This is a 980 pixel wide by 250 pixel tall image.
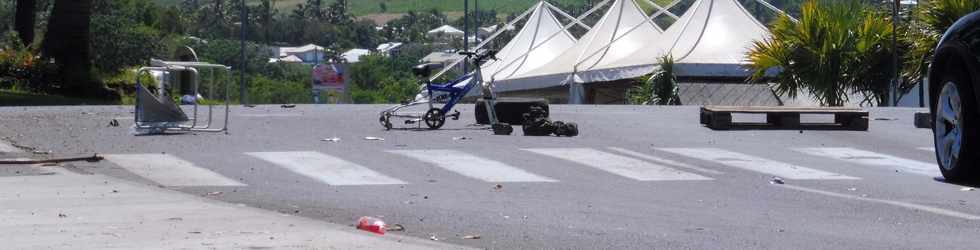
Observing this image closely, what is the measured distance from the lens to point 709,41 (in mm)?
52438

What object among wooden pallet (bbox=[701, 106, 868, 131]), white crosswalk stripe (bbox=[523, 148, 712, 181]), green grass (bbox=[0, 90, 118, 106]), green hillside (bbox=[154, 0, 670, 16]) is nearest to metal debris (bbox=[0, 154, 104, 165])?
white crosswalk stripe (bbox=[523, 148, 712, 181])

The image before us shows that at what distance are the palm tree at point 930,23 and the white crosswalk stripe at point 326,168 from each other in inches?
626

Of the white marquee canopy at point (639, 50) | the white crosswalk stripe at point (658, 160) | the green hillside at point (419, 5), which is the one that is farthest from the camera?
the green hillside at point (419, 5)

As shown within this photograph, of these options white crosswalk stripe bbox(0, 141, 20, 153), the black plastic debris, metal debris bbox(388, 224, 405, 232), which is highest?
the black plastic debris

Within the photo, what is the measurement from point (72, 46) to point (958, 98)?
24.6 metres

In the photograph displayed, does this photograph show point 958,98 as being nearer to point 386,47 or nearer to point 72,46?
point 72,46

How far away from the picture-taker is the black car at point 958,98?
1188 centimetres

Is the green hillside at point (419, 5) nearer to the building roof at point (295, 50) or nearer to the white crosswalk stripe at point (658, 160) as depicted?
the building roof at point (295, 50)

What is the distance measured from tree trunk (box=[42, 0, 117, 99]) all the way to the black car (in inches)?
930

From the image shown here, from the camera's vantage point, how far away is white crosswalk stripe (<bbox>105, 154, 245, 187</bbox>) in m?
12.8

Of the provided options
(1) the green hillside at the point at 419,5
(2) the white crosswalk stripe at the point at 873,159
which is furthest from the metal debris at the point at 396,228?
(1) the green hillside at the point at 419,5

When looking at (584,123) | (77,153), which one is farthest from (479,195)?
(584,123)

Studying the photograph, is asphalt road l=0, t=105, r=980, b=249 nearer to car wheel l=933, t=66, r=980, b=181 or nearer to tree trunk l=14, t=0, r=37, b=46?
car wheel l=933, t=66, r=980, b=181

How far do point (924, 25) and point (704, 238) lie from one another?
22342mm
